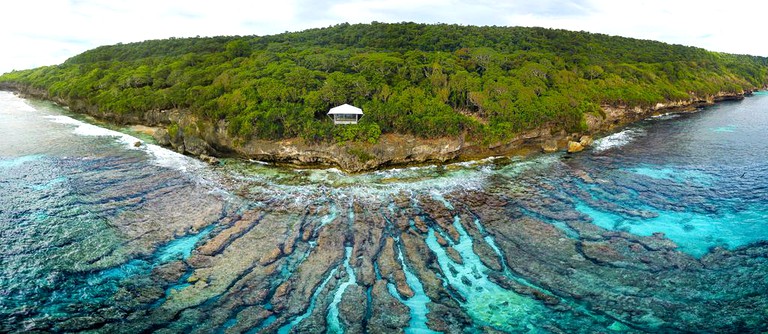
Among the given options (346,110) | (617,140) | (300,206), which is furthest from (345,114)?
(617,140)

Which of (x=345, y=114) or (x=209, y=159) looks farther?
(x=345, y=114)

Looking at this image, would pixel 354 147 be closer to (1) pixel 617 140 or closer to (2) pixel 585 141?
(2) pixel 585 141

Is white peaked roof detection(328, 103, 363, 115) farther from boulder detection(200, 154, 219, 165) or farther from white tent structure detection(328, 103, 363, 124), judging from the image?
boulder detection(200, 154, 219, 165)

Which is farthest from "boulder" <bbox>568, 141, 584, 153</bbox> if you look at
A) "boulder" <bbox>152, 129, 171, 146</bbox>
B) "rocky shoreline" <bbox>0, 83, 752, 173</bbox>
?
"boulder" <bbox>152, 129, 171, 146</bbox>

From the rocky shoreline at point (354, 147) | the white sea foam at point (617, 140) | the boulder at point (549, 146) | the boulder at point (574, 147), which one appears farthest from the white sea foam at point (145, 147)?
the white sea foam at point (617, 140)

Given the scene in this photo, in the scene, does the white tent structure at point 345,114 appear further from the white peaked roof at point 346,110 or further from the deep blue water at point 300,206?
the deep blue water at point 300,206

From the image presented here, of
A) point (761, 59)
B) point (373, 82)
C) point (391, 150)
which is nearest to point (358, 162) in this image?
point (391, 150)
